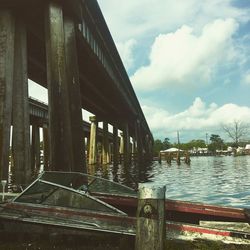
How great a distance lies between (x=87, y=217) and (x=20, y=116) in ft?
29.7

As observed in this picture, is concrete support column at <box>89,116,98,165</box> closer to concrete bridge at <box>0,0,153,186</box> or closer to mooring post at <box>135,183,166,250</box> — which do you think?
concrete bridge at <box>0,0,153,186</box>

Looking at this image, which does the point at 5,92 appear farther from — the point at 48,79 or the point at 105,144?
the point at 105,144

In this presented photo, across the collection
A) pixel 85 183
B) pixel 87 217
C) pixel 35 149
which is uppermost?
pixel 35 149

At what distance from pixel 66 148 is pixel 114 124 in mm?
39927

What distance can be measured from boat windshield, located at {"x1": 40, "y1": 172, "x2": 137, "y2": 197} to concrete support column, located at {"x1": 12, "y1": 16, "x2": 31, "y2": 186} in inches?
232

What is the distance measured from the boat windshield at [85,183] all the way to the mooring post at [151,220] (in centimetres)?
346

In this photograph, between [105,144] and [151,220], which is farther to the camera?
[105,144]

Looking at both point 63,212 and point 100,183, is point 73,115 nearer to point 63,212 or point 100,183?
point 100,183

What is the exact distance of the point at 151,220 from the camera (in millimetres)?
5121

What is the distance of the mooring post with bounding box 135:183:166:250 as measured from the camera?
5125 mm

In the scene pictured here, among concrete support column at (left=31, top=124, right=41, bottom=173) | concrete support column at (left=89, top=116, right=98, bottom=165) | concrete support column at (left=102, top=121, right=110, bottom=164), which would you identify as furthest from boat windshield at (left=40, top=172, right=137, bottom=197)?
concrete support column at (left=102, top=121, right=110, bottom=164)

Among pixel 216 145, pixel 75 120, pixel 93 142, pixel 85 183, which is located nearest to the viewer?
pixel 85 183

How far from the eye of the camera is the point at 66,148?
1268cm

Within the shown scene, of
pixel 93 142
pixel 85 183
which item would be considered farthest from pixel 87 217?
pixel 93 142
